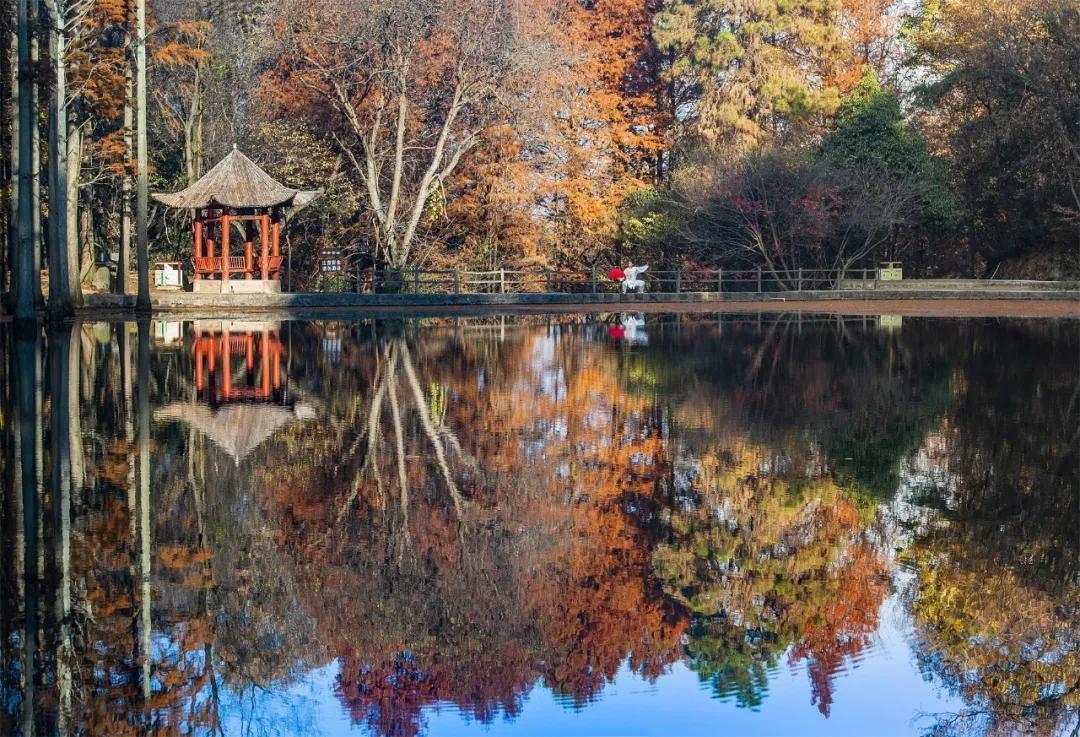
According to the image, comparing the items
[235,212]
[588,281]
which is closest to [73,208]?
[235,212]

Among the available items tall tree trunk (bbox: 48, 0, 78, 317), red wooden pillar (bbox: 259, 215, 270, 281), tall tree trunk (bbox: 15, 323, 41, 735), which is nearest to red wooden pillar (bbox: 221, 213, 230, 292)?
red wooden pillar (bbox: 259, 215, 270, 281)

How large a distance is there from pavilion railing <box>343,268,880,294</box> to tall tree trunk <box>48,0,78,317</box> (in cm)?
1525

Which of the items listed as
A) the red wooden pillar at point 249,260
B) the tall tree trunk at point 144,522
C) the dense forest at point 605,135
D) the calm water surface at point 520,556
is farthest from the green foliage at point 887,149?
the tall tree trunk at point 144,522

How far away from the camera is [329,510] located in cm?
955

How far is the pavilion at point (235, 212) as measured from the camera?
42.7m

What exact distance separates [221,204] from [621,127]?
19214 millimetres

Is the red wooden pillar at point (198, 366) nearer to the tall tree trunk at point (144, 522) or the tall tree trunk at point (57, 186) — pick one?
the tall tree trunk at point (144, 522)

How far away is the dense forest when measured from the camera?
48469 millimetres

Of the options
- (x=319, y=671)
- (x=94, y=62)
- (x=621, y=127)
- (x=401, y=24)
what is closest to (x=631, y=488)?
(x=319, y=671)

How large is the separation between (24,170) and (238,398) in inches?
649

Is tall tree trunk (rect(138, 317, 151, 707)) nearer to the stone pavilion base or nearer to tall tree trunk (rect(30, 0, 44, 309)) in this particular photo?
tall tree trunk (rect(30, 0, 44, 309))

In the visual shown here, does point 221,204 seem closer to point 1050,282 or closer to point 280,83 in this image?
point 280,83

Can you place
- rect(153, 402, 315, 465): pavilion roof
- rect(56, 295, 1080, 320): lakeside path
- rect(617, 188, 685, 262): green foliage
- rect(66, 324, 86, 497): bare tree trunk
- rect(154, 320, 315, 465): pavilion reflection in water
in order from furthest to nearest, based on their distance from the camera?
rect(617, 188, 685, 262): green foliage
rect(56, 295, 1080, 320): lakeside path
rect(154, 320, 315, 465): pavilion reflection in water
rect(153, 402, 315, 465): pavilion roof
rect(66, 324, 86, 497): bare tree trunk

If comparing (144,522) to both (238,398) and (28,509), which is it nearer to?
(28,509)
